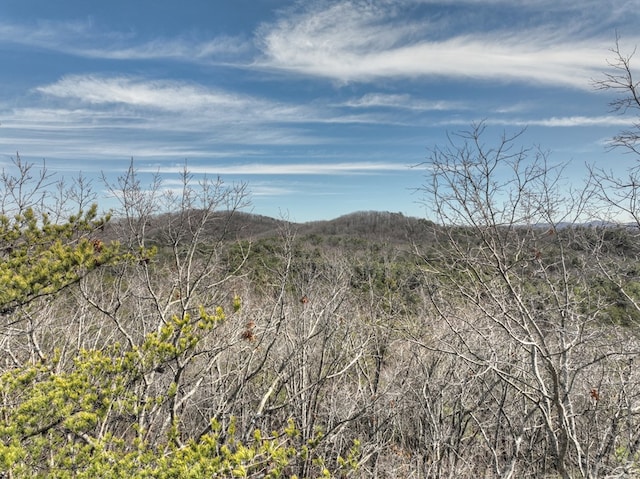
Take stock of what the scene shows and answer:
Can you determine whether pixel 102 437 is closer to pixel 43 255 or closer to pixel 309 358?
pixel 43 255

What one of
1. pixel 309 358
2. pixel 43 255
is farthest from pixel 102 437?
pixel 309 358

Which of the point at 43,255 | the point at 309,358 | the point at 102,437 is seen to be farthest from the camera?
the point at 309,358

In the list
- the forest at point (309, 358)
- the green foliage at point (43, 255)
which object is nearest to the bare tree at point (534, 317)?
the forest at point (309, 358)

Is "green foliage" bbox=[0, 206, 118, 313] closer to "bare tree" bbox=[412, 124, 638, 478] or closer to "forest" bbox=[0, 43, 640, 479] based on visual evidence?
"forest" bbox=[0, 43, 640, 479]

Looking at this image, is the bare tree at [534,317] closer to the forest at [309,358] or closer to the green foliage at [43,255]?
the forest at [309,358]

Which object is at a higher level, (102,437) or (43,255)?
(43,255)

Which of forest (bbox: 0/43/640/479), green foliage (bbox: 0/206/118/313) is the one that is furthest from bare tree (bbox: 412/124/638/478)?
green foliage (bbox: 0/206/118/313)

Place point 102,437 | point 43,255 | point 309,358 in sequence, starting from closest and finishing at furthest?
point 102,437 → point 43,255 → point 309,358

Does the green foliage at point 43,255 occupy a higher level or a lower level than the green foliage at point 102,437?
higher

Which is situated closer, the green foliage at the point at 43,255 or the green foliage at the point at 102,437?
the green foliage at the point at 102,437

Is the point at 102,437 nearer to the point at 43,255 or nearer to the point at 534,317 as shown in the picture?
the point at 43,255

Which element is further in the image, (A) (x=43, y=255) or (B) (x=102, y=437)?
(A) (x=43, y=255)

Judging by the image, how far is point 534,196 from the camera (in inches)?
196

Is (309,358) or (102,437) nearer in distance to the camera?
(102,437)
